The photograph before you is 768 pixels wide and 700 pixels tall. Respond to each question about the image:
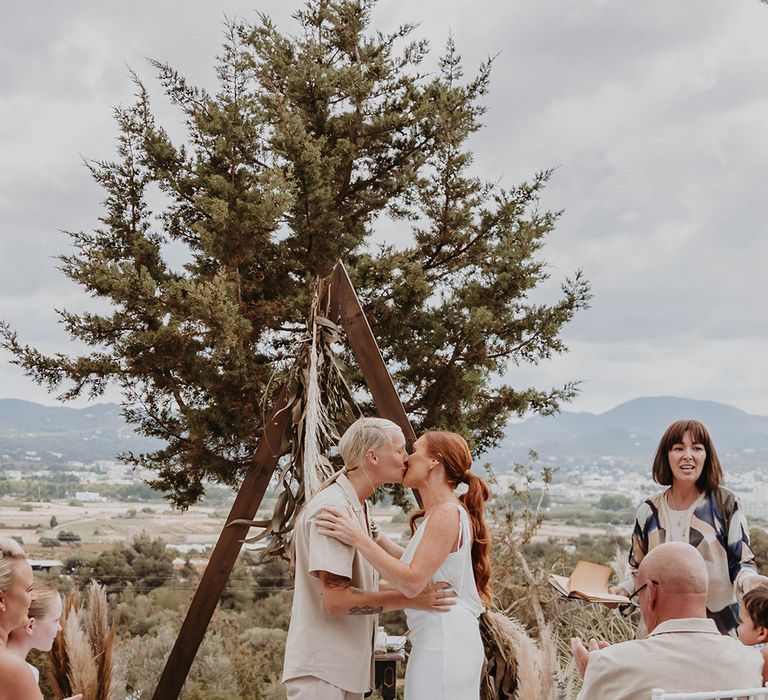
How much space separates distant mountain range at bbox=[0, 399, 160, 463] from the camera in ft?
34.1

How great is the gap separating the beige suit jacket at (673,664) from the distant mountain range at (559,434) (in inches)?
100

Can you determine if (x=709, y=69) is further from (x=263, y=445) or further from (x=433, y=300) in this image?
(x=263, y=445)

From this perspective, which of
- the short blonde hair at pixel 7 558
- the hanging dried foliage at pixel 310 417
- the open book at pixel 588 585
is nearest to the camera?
the short blonde hair at pixel 7 558

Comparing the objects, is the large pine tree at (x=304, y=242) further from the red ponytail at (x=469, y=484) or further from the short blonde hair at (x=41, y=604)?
the short blonde hair at (x=41, y=604)

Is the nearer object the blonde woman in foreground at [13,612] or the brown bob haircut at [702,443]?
the blonde woman in foreground at [13,612]

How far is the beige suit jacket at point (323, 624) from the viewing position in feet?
8.54

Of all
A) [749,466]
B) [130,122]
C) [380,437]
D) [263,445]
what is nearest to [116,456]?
[130,122]

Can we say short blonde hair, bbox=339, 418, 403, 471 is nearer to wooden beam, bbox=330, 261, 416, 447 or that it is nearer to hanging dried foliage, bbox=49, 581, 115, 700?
wooden beam, bbox=330, 261, 416, 447

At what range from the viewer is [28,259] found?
35.7 feet

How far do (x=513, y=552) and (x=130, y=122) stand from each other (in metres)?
5.03

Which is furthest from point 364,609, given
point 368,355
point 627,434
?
point 627,434

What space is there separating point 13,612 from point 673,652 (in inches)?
67.5

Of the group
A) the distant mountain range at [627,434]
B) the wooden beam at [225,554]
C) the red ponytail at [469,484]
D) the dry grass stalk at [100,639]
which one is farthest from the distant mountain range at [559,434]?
the dry grass stalk at [100,639]

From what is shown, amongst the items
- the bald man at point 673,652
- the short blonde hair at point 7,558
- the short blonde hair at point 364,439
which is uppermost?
the short blonde hair at point 364,439
